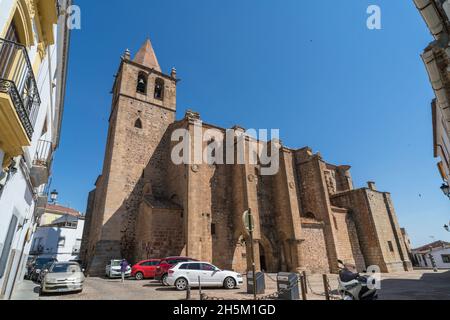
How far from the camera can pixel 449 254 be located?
31750mm

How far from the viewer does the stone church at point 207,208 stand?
636 inches

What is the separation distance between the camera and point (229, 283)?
10281 mm

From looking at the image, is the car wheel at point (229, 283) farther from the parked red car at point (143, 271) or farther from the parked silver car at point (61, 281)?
the parked silver car at point (61, 281)

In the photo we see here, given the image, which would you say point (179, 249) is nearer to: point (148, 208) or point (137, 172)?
point (148, 208)

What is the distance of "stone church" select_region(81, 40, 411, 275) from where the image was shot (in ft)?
53.0

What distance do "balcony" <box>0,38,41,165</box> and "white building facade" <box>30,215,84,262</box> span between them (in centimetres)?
3320

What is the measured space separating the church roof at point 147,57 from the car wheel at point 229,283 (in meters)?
22.3

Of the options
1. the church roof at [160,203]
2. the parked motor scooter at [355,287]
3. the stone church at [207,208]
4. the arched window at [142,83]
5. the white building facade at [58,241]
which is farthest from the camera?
the white building facade at [58,241]

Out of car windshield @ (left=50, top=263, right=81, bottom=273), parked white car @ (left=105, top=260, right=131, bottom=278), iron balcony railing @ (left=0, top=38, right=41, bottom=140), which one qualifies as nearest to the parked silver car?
car windshield @ (left=50, top=263, right=81, bottom=273)

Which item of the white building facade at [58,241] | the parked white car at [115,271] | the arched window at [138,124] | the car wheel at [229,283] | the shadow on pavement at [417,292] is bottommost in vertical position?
the shadow on pavement at [417,292]

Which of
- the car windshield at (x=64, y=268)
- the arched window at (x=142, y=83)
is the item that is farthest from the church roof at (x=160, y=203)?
the arched window at (x=142, y=83)

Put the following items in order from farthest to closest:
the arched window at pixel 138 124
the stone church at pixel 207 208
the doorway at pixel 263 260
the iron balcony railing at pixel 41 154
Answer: the arched window at pixel 138 124 < the doorway at pixel 263 260 < the stone church at pixel 207 208 < the iron balcony railing at pixel 41 154
